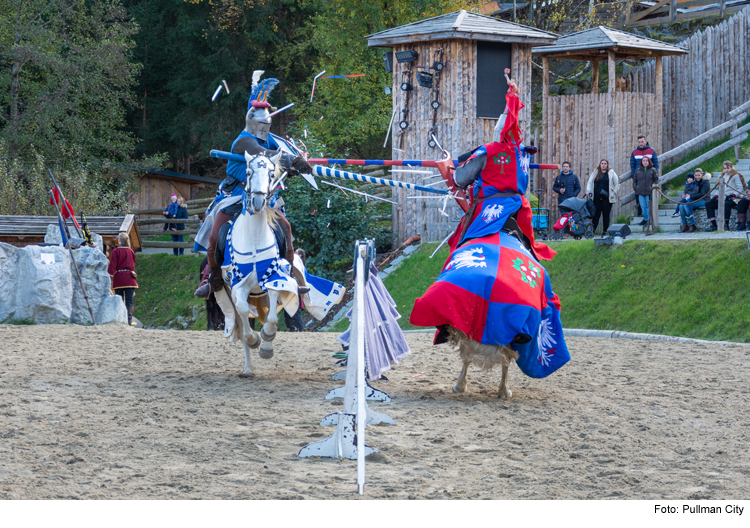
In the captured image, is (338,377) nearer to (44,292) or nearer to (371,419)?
(371,419)

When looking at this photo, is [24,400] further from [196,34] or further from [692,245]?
[196,34]

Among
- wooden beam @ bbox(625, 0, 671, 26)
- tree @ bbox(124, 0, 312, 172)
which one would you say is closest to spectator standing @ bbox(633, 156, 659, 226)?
wooden beam @ bbox(625, 0, 671, 26)

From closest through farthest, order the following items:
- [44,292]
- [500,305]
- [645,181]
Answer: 1. [500,305]
2. [44,292]
3. [645,181]

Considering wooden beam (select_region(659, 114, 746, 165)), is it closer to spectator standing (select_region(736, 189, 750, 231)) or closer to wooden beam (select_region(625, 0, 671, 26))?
spectator standing (select_region(736, 189, 750, 231))

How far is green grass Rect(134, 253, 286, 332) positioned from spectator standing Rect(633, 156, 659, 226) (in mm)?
9876

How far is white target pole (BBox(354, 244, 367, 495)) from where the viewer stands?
4.21 m

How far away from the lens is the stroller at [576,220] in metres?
15.6

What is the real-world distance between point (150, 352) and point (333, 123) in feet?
55.8

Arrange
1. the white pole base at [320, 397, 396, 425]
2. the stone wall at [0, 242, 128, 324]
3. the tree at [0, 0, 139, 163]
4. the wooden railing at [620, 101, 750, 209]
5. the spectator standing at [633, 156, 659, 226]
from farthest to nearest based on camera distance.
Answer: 1. the tree at [0, 0, 139, 163]
2. the wooden railing at [620, 101, 750, 209]
3. the spectator standing at [633, 156, 659, 226]
4. the stone wall at [0, 242, 128, 324]
5. the white pole base at [320, 397, 396, 425]

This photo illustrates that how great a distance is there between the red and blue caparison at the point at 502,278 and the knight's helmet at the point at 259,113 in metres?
2.10

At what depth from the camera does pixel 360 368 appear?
444cm

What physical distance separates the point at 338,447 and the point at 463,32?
514 inches

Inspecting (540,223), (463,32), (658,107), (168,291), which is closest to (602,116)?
(658,107)

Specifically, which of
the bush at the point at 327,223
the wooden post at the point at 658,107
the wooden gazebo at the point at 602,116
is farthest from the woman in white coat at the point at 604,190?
the bush at the point at 327,223
